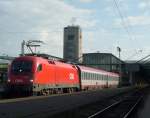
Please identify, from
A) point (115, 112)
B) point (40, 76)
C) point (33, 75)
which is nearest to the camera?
point (115, 112)

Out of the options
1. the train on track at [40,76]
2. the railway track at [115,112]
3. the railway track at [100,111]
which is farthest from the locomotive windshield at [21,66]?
the railway track at [115,112]

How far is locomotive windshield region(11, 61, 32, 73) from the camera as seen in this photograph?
121 ft

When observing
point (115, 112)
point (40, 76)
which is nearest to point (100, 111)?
point (115, 112)

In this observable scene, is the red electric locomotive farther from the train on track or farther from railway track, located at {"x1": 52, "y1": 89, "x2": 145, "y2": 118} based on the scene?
railway track, located at {"x1": 52, "y1": 89, "x2": 145, "y2": 118}

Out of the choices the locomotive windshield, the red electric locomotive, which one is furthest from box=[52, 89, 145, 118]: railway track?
the locomotive windshield

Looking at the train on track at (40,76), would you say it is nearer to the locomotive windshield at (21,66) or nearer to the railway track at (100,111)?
the locomotive windshield at (21,66)

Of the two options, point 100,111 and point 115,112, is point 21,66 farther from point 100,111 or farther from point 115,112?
point 115,112

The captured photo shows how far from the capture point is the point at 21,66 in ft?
123

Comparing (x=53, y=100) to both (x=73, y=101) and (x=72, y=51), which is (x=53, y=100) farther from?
(x=72, y=51)

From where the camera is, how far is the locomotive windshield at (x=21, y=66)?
37000 mm

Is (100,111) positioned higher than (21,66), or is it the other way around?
(21,66)

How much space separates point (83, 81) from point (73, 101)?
24.3 metres

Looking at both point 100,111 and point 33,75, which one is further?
point 33,75

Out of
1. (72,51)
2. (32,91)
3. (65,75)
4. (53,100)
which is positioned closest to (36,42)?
(65,75)
